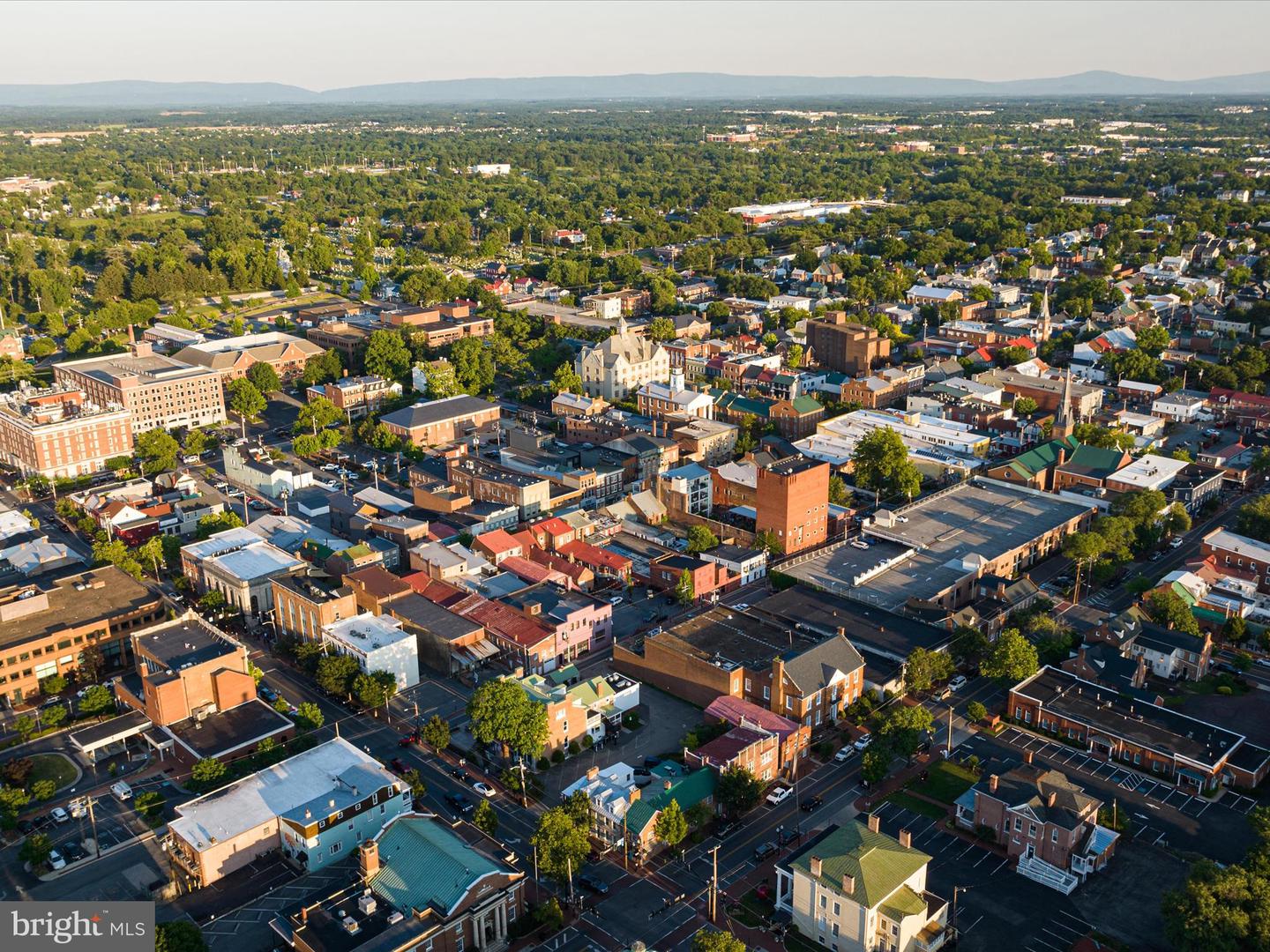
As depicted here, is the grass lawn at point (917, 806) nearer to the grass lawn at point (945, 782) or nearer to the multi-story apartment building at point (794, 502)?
the grass lawn at point (945, 782)

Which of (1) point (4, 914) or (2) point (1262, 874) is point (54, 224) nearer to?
(1) point (4, 914)

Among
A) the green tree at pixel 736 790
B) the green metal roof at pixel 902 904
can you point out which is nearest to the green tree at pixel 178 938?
the green tree at pixel 736 790

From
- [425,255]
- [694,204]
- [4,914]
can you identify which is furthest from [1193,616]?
[694,204]

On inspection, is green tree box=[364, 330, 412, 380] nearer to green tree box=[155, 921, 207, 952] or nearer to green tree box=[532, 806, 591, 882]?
green tree box=[532, 806, 591, 882]

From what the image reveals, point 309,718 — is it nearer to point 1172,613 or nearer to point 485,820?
point 485,820

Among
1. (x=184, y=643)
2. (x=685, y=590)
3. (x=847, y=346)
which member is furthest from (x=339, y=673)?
(x=847, y=346)
